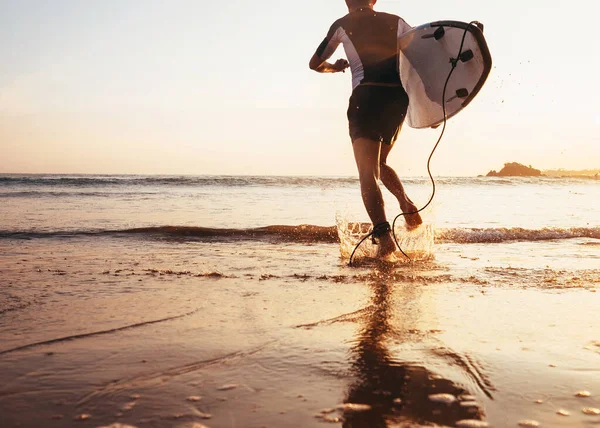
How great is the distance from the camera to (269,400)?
149cm

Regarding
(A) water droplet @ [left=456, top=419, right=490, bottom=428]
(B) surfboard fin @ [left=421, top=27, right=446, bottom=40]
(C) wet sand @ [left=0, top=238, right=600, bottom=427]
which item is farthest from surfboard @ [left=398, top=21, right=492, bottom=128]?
(A) water droplet @ [left=456, top=419, right=490, bottom=428]

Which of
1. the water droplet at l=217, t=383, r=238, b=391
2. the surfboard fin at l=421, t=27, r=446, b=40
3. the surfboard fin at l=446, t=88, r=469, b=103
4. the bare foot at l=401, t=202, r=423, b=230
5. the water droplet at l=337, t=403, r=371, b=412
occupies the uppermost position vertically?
the surfboard fin at l=421, t=27, r=446, b=40

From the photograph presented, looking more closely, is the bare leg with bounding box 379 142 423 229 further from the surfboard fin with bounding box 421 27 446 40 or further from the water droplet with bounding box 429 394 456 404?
the water droplet with bounding box 429 394 456 404

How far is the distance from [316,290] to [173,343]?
130cm

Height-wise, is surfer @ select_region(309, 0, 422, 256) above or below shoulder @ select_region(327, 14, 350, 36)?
below

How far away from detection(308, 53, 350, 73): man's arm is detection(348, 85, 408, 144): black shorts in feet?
0.82

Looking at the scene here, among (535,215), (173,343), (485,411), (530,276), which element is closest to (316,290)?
(173,343)

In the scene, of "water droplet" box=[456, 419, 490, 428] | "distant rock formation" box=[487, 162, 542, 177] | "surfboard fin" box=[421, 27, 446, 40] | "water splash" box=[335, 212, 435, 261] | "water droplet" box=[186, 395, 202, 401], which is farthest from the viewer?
"distant rock formation" box=[487, 162, 542, 177]

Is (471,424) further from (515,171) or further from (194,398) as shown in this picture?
(515,171)

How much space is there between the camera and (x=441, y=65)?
4676mm

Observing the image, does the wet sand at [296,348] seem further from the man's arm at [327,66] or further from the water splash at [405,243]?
the man's arm at [327,66]

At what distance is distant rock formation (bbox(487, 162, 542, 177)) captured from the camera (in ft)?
143

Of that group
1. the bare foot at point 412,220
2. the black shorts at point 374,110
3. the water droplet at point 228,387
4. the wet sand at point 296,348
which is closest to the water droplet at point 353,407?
the wet sand at point 296,348

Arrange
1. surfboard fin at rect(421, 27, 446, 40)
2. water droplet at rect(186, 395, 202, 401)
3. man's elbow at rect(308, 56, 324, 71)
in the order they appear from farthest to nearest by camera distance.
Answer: man's elbow at rect(308, 56, 324, 71) < surfboard fin at rect(421, 27, 446, 40) < water droplet at rect(186, 395, 202, 401)
